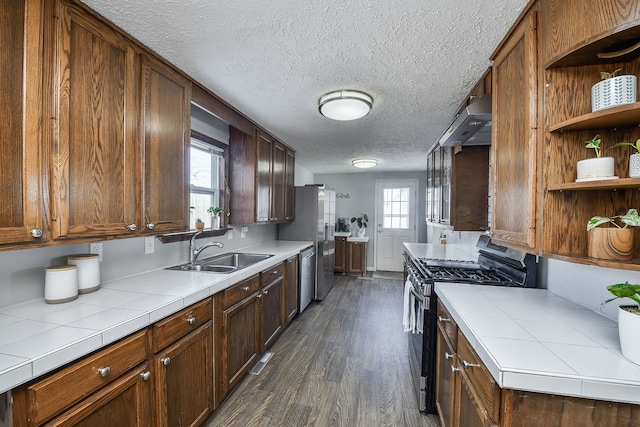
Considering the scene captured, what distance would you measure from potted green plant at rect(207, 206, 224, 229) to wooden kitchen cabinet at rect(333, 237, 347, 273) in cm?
344

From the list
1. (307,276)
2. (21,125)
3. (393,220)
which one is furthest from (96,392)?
(393,220)

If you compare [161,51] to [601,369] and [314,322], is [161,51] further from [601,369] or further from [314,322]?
[314,322]

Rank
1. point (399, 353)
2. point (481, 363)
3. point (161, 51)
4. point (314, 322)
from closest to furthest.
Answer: point (481, 363) → point (161, 51) → point (399, 353) → point (314, 322)

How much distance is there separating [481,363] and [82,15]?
7.37 ft

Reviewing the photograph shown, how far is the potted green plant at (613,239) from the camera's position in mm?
938

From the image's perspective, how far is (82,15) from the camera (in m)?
1.25

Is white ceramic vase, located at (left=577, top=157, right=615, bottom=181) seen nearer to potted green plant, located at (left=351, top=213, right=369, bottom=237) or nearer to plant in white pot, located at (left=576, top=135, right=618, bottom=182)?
plant in white pot, located at (left=576, top=135, right=618, bottom=182)

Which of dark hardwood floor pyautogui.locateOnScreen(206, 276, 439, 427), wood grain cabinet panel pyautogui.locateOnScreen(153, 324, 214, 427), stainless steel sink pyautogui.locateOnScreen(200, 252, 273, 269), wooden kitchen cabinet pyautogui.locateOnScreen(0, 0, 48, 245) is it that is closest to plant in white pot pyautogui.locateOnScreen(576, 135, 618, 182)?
dark hardwood floor pyautogui.locateOnScreen(206, 276, 439, 427)

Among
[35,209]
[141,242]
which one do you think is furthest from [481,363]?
[141,242]

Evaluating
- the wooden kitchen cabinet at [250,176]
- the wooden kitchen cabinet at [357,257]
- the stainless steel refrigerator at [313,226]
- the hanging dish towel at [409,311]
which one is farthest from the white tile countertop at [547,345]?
the wooden kitchen cabinet at [357,257]

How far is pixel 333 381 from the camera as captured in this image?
228 cm

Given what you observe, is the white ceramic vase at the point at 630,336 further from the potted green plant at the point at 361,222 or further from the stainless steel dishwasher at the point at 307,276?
the potted green plant at the point at 361,222

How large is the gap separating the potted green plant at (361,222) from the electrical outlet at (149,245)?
4.76 metres

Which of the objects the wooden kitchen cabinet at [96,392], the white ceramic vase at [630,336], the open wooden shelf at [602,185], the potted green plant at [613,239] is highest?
the open wooden shelf at [602,185]
